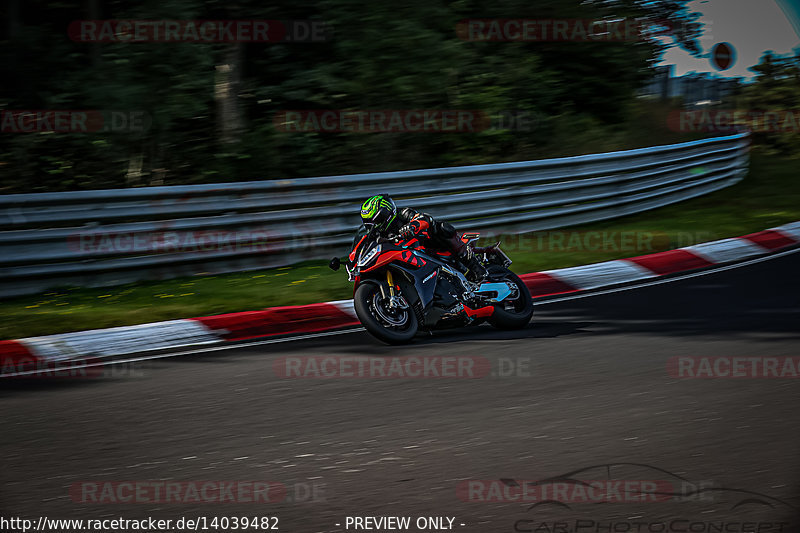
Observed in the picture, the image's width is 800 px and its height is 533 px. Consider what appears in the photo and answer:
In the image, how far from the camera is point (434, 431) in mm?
5305

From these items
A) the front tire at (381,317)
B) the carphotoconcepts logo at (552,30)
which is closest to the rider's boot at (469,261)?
the front tire at (381,317)

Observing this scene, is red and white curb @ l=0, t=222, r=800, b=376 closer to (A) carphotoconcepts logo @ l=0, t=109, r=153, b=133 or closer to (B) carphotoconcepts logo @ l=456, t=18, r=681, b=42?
(A) carphotoconcepts logo @ l=0, t=109, r=153, b=133

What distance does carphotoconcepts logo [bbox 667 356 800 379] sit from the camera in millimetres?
6355

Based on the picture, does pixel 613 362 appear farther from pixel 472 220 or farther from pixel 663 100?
pixel 663 100

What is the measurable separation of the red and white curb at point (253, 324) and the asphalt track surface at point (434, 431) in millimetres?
632

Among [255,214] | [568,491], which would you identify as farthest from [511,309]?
[568,491]

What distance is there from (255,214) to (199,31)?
4544mm

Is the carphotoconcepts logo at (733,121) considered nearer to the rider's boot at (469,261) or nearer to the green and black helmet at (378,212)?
the rider's boot at (469,261)

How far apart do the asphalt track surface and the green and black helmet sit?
100 centimetres

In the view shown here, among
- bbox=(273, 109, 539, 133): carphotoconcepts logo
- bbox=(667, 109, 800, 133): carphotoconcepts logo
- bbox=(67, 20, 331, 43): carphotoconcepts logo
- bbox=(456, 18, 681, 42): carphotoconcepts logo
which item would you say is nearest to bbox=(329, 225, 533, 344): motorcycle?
bbox=(273, 109, 539, 133): carphotoconcepts logo

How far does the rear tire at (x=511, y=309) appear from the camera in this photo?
325 inches

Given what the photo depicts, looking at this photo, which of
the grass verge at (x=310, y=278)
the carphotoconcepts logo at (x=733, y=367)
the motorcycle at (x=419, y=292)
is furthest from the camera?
the grass verge at (x=310, y=278)

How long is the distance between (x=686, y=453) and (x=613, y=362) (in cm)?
213

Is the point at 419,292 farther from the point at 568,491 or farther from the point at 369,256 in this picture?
the point at 568,491
